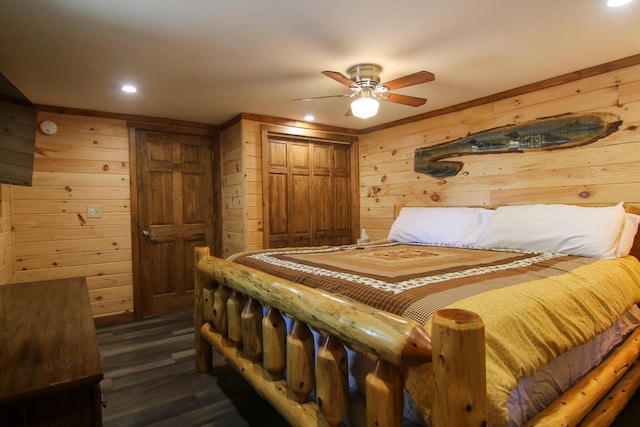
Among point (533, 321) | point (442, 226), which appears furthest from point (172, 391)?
point (442, 226)

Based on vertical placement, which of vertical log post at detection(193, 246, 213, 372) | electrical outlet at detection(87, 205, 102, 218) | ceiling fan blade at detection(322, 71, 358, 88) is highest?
ceiling fan blade at detection(322, 71, 358, 88)

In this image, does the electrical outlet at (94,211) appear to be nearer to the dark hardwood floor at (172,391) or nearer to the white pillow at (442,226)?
the dark hardwood floor at (172,391)

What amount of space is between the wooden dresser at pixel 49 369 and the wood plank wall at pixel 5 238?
1466 millimetres

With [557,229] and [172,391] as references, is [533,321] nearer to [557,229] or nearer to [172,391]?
[557,229]

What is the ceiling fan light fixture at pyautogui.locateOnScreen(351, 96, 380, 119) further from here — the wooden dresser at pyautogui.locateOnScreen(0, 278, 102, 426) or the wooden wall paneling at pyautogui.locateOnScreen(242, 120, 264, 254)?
the wooden dresser at pyautogui.locateOnScreen(0, 278, 102, 426)

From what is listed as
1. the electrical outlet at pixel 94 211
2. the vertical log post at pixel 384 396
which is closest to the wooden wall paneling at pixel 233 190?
the electrical outlet at pixel 94 211

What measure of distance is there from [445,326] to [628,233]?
2.08 metres

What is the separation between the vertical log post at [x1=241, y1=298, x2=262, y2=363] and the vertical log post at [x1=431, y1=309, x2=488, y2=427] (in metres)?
1.04

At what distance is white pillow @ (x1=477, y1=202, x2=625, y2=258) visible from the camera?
2.04 m

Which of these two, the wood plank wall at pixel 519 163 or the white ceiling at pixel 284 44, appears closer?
the white ceiling at pixel 284 44

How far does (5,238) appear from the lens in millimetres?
2711

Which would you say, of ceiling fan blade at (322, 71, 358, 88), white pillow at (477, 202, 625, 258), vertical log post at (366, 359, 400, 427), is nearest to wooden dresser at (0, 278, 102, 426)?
vertical log post at (366, 359, 400, 427)

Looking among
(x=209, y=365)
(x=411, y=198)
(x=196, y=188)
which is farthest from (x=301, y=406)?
(x=196, y=188)

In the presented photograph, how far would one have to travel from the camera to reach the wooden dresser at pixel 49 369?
0.89m
